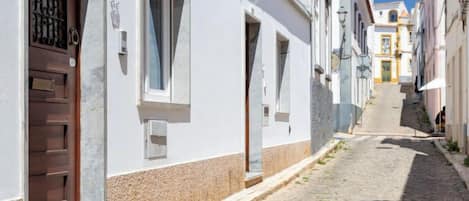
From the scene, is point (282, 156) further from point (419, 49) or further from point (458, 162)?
point (419, 49)

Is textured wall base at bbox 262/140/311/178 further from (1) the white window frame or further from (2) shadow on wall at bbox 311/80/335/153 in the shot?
(1) the white window frame

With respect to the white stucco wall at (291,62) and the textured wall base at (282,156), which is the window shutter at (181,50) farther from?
the textured wall base at (282,156)

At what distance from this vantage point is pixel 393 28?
217 ft

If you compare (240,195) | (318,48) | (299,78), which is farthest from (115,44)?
(318,48)

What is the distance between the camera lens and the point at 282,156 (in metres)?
11.7

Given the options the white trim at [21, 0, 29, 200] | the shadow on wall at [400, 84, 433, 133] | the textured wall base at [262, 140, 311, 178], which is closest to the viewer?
the white trim at [21, 0, 29, 200]

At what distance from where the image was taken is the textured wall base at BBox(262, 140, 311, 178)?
1046 cm

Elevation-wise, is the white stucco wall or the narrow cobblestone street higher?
the white stucco wall

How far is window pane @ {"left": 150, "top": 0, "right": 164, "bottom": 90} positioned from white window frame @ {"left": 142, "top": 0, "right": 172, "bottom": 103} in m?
0.04

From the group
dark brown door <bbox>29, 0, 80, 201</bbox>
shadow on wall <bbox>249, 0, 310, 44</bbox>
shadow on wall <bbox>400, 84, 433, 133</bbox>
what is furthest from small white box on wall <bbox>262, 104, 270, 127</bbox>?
shadow on wall <bbox>400, 84, 433, 133</bbox>

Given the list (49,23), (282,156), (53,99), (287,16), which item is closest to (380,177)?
(282,156)

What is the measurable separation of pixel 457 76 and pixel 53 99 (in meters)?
13.8

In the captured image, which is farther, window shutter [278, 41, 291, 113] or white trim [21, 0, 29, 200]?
window shutter [278, 41, 291, 113]
